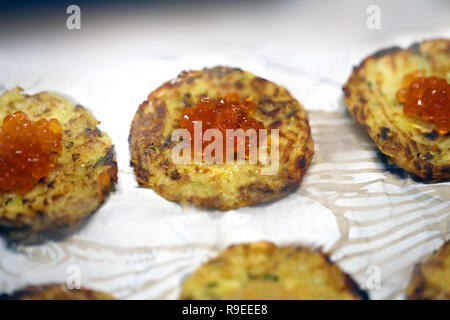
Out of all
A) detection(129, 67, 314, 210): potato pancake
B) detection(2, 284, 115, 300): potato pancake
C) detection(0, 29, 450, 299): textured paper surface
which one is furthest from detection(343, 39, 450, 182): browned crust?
detection(2, 284, 115, 300): potato pancake

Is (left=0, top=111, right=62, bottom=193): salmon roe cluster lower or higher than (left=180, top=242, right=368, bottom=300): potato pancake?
higher

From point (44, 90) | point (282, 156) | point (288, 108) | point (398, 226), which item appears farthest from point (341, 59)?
point (44, 90)

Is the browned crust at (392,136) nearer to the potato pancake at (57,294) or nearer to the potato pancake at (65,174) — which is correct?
the potato pancake at (65,174)

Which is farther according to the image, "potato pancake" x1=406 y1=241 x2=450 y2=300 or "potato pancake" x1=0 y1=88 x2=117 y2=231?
"potato pancake" x1=0 y1=88 x2=117 y2=231

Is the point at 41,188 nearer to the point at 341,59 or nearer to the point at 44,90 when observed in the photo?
the point at 44,90

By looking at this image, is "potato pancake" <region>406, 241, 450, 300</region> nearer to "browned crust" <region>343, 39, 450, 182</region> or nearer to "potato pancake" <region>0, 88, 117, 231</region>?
"browned crust" <region>343, 39, 450, 182</region>

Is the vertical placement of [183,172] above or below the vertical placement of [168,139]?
below
